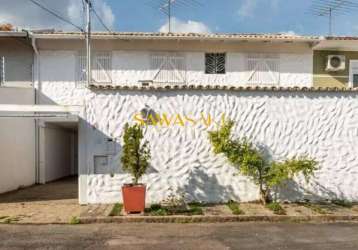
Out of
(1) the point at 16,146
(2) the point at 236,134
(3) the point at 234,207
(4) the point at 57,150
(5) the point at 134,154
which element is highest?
(2) the point at 236,134

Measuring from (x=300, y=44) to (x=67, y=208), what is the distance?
1181cm

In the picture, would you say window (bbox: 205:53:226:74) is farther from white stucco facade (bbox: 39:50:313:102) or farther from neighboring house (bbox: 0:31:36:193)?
neighboring house (bbox: 0:31:36:193)

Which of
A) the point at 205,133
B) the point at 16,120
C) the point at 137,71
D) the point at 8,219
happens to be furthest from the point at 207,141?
the point at 16,120

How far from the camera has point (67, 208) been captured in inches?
423

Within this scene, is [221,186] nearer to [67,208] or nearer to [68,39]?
[67,208]

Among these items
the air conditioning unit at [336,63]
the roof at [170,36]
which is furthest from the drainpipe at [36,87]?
the air conditioning unit at [336,63]

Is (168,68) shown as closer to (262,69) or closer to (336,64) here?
(262,69)

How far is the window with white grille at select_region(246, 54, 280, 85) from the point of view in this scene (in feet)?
→ 56.4

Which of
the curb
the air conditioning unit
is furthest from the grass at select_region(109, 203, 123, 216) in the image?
the air conditioning unit

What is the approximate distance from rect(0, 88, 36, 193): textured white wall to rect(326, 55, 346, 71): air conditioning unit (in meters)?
12.3

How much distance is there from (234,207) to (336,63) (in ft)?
32.9

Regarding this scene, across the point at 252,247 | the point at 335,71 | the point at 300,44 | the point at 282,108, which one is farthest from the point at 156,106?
the point at 335,71

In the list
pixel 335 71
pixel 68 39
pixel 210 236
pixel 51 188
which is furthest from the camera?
pixel 335 71

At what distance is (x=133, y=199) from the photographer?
32.3ft
